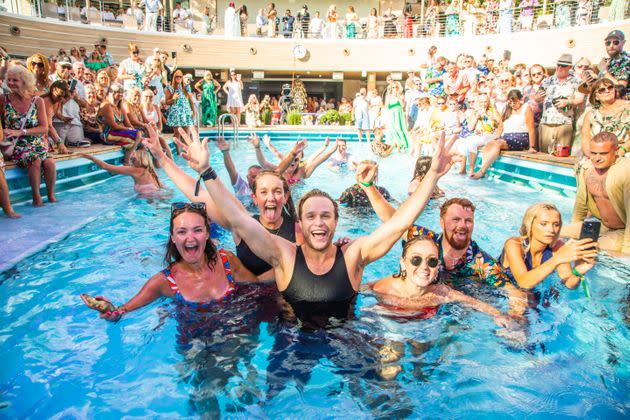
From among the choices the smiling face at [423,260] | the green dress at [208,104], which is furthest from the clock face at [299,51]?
the smiling face at [423,260]

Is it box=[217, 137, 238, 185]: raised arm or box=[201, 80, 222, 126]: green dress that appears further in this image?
box=[201, 80, 222, 126]: green dress

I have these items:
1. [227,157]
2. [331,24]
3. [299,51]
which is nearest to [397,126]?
Answer: [227,157]

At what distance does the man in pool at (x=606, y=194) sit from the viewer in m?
4.05

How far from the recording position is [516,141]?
31.4 feet

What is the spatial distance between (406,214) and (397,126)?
1151 cm

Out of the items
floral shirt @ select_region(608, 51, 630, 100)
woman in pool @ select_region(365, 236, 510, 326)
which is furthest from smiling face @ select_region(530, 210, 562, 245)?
floral shirt @ select_region(608, 51, 630, 100)

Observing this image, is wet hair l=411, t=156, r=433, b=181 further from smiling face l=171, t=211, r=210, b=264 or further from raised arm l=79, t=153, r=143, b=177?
raised arm l=79, t=153, r=143, b=177

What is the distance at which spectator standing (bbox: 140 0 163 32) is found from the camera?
77.0ft

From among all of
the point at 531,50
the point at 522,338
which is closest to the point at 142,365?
the point at 522,338

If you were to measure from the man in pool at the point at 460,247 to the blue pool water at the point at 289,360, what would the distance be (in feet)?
0.73

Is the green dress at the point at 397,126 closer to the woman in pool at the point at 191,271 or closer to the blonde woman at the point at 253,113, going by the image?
the blonde woman at the point at 253,113

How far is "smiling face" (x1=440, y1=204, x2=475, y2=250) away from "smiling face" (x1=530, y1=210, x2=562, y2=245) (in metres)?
0.49

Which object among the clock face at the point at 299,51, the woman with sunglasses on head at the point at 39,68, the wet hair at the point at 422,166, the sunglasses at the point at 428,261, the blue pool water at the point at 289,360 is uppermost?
the clock face at the point at 299,51

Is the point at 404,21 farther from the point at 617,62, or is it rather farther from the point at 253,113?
the point at 617,62
